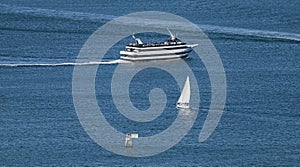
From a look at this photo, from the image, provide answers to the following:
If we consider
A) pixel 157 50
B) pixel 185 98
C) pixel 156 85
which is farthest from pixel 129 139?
pixel 157 50

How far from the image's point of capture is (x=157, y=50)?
86.2 m

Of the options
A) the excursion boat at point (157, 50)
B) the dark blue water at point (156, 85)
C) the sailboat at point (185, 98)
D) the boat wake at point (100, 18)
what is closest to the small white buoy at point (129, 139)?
the dark blue water at point (156, 85)

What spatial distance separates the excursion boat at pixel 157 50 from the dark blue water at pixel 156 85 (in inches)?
47.1

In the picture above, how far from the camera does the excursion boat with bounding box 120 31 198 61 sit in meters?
85.3

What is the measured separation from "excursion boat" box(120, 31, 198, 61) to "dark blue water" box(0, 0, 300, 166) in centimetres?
120

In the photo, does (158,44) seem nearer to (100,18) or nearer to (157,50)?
(157,50)

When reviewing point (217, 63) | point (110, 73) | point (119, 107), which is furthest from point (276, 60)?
point (119, 107)

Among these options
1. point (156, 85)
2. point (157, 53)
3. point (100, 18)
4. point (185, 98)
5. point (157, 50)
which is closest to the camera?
point (185, 98)

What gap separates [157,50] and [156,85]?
1095cm

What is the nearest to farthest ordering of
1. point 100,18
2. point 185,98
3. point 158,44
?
point 185,98, point 158,44, point 100,18

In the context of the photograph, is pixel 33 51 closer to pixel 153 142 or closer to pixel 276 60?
pixel 276 60

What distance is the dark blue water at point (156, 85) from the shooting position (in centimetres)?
A: 6109

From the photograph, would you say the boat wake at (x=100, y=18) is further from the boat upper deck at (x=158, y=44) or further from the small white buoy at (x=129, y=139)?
the small white buoy at (x=129, y=139)

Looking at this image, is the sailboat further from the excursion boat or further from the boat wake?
the boat wake
